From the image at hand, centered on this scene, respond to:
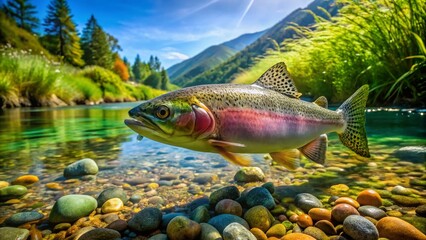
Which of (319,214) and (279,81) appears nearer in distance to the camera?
(319,214)

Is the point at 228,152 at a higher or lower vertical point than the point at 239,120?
lower

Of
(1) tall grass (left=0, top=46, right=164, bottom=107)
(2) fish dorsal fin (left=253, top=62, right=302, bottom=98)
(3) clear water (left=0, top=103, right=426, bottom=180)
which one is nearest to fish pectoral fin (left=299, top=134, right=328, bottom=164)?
(2) fish dorsal fin (left=253, top=62, right=302, bottom=98)

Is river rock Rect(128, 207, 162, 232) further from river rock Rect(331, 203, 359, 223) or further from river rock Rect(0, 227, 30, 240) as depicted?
Result: river rock Rect(331, 203, 359, 223)

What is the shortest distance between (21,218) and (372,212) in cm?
280

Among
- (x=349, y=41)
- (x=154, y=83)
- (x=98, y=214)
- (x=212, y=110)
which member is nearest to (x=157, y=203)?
Result: (x=98, y=214)

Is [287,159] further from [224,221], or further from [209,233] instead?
[209,233]

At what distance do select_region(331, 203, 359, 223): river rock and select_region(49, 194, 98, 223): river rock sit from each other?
203 cm

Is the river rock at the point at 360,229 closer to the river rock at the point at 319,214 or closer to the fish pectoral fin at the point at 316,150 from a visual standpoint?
the river rock at the point at 319,214

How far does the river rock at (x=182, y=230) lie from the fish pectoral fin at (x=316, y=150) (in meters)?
1.39

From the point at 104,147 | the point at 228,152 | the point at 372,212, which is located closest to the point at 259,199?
the point at 228,152

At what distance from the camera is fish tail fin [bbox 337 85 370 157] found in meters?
2.81

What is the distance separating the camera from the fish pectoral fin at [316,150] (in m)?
2.62

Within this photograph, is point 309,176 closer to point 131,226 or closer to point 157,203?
point 157,203

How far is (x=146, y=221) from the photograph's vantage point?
1.99 meters
